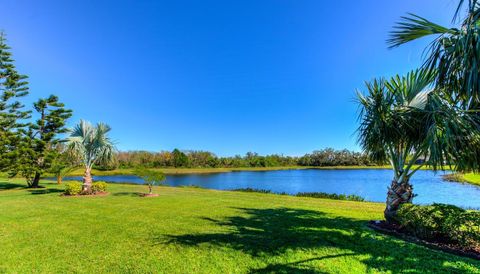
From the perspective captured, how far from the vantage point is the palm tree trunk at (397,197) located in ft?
20.1

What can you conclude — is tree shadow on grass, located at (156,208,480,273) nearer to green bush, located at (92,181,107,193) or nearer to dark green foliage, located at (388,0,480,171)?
dark green foliage, located at (388,0,480,171)

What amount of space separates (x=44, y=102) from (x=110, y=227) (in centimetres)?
1572

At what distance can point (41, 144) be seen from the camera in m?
16.5

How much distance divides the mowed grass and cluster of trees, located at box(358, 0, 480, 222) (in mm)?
1838

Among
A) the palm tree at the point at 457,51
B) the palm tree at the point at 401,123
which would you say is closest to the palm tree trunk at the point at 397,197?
the palm tree at the point at 401,123

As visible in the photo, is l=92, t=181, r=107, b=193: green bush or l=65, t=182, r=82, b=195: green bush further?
l=92, t=181, r=107, b=193: green bush

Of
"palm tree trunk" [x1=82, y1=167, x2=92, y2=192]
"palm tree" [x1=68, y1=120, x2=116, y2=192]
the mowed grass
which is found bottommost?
the mowed grass

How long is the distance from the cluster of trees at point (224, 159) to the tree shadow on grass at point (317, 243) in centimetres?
6137

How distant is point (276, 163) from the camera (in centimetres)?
9031

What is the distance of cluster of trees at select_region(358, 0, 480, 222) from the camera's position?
3.48 meters

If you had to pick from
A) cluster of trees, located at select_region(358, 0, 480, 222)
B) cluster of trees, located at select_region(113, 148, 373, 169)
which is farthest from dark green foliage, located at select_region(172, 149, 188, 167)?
cluster of trees, located at select_region(358, 0, 480, 222)

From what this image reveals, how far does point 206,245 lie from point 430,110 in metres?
5.65

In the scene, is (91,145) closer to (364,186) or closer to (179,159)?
(364,186)

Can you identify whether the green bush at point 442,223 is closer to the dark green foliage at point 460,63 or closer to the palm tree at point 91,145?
the dark green foliage at point 460,63
